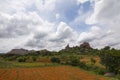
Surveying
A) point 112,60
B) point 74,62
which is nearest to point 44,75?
point 112,60

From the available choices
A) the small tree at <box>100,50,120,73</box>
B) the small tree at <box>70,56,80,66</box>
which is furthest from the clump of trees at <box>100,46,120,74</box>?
the small tree at <box>70,56,80,66</box>

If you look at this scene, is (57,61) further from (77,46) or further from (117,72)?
(77,46)

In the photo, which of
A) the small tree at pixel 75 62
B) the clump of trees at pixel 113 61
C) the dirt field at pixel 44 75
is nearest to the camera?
the dirt field at pixel 44 75

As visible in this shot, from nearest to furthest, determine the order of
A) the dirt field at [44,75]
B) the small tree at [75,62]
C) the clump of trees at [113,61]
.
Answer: the dirt field at [44,75], the clump of trees at [113,61], the small tree at [75,62]

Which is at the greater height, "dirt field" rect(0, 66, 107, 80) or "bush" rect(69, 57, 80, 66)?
"bush" rect(69, 57, 80, 66)

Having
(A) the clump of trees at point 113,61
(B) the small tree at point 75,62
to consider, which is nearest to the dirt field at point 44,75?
(A) the clump of trees at point 113,61

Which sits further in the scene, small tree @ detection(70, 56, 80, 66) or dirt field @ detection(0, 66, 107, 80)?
small tree @ detection(70, 56, 80, 66)

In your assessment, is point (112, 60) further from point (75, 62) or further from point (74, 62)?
point (74, 62)

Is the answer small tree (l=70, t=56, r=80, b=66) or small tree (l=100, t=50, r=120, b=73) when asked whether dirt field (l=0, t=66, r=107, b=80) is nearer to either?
small tree (l=100, t=50, r=120, b=73)

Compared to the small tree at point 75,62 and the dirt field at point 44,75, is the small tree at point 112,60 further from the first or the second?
the small tree at point 75,62

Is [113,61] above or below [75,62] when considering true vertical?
below

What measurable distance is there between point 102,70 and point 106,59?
3821 millimetres

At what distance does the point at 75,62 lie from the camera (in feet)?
307

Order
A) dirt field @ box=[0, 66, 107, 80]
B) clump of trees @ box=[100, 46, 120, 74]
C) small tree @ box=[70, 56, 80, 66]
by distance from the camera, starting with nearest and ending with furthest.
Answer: dirt field @ box=[0, 66, 107, 80] → clump of trees @ box=[100, 46, 120, 74] → small tree @ box=[70, 56, 80, 66]
